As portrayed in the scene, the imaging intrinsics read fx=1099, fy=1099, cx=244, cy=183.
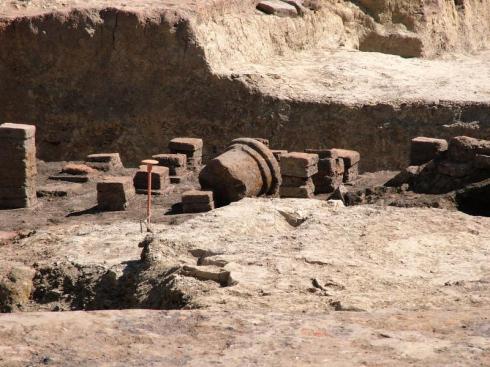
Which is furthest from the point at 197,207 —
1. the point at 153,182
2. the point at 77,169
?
the point at 77,169

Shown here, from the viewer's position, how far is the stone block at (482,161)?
37.7 ft

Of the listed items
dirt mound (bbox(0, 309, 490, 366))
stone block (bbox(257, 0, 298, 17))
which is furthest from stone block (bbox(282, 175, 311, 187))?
dirt mound (bbox(0, 309, 490, 366))

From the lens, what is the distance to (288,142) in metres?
15.1

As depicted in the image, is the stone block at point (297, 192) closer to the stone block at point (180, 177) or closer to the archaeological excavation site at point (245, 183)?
the archaeological excavation site at point (245, 183)

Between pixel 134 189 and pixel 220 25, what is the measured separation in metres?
4.32

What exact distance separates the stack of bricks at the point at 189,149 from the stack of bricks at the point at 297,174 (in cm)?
173

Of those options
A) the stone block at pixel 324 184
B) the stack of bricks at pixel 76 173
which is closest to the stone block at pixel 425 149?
the stone block at pixel 324 184

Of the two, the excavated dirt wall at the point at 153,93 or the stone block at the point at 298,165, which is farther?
the excavated dirt wall at the point at 153,93

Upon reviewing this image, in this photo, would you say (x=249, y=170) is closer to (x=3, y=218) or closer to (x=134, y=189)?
(x=134, y=189)

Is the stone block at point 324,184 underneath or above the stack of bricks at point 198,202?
above

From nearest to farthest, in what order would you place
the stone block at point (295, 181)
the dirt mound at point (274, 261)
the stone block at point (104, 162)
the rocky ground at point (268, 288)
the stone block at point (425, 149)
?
the rocky ground at point (268, 288) → the dirt mound at point (274, 261) → the stone block at point (295, 181) → the stone block at point (425, 149) → the stone block at point (104, 162)

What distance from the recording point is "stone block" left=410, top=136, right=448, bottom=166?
41.8 ft

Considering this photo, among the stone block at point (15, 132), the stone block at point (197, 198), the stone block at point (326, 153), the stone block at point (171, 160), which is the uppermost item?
the stone block at point (15, 132)

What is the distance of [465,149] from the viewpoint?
11820 mm
